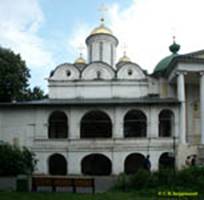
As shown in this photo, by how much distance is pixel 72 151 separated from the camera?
1205 inches

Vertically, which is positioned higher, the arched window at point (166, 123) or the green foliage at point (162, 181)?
the arched window at point (166, 123)

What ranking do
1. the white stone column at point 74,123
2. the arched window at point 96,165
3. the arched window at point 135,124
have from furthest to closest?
the arched window at point 96,165 < the arched window at point 135,124 < the white stone column at point 74,123

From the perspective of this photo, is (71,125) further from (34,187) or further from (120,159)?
(34,187)

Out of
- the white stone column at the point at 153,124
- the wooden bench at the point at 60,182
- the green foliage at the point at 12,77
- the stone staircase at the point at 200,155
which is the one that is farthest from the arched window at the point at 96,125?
the wooden bench at the point at 60,182

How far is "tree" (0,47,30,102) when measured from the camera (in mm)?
39156

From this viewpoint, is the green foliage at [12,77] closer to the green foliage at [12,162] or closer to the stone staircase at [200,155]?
the green foliage at [12,162]

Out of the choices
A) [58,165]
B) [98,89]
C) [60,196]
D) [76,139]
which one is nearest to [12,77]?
[98,89]

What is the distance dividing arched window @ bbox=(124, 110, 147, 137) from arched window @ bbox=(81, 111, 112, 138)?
1.35 meters

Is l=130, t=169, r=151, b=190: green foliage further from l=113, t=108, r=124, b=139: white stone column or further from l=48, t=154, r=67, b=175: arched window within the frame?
l=48, t=154, r=67, b=175: arched window

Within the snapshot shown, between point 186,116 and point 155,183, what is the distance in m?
16.3

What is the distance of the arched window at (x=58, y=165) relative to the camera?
32594mm

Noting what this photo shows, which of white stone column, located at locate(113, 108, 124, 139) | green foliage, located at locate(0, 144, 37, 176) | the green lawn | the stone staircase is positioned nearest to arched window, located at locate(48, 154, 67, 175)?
white stone column, located at locate(113, 108, 124, 139)

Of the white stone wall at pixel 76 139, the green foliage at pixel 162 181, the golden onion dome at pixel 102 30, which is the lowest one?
the green foliage at pixel 162 181

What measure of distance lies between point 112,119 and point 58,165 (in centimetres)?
584
